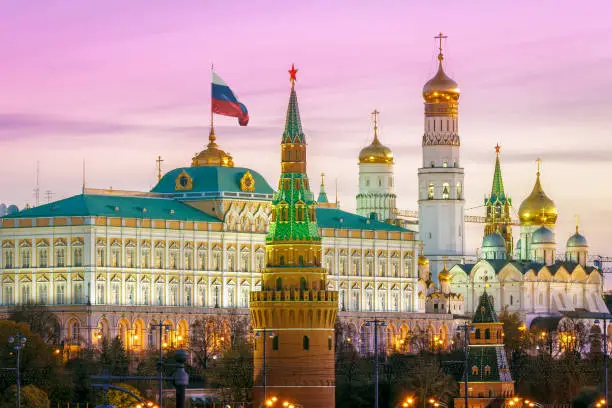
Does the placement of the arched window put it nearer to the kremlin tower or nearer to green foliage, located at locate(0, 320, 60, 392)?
the kremlin tower

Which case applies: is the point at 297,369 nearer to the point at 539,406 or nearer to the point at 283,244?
the point at 283,244

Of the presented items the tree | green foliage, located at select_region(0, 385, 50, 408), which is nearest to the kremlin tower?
the tree

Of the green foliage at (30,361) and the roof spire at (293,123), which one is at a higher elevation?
the roof spire at (293,123)

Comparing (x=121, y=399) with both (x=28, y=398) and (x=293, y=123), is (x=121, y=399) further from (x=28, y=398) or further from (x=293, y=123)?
(x=293, y=123)

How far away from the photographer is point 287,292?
179m

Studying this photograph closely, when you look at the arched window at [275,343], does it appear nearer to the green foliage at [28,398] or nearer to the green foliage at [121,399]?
the green foliage at [121,399]

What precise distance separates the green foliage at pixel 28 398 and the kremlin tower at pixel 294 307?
52.5 ft

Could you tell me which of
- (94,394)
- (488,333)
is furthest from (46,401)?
(488,333)

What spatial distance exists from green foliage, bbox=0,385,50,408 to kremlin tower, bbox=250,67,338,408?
52.5ft

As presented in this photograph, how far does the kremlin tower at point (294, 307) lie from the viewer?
177 m

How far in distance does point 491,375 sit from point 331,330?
19859 millimetres

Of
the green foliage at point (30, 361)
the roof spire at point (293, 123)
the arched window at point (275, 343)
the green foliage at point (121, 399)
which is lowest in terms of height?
the green foliage at point (121, 399)

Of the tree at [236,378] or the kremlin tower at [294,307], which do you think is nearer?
the kremlin tower at [294,307]

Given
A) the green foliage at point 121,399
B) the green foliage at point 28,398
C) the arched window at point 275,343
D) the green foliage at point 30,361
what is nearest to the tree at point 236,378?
the arched window at point 275,343
